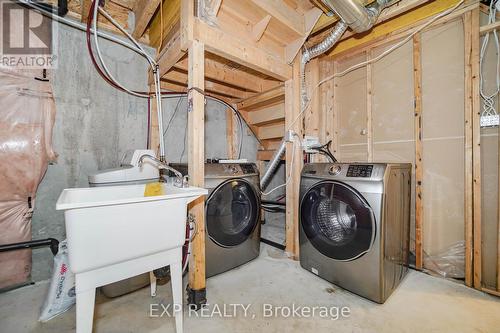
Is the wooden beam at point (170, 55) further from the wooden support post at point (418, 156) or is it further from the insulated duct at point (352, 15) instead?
the wooden support post at point (418, 156)

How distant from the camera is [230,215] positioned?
1905 mm

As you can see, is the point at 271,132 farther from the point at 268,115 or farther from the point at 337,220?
the point at 337,220

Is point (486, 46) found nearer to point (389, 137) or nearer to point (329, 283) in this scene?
point (389, 137)

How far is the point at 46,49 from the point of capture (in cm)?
174

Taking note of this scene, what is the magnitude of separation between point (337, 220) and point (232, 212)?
88 centimetres

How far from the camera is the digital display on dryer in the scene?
1.49m

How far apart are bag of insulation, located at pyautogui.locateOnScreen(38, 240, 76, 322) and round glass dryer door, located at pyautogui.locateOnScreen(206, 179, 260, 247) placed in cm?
93

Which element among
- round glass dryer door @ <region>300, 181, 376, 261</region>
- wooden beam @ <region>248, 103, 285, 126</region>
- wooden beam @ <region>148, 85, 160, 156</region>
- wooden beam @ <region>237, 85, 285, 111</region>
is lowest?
round glass dryer door @ <region>300, 181, 376, 261</region>

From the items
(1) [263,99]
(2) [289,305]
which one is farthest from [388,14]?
(2) [289,305]

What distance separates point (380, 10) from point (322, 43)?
50 cm

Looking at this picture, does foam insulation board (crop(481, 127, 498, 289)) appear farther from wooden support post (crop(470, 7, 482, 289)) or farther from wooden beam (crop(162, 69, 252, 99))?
wooden beam (crop(162, 69, 252, 99))

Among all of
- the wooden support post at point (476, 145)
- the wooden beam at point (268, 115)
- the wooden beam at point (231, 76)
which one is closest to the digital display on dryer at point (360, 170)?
the wooden support post at point (476, 145)

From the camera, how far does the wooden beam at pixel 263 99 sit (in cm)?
242

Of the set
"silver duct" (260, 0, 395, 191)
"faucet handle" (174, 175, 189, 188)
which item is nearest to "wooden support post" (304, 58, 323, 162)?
"silver duct" (260, 0, 395, 191)
